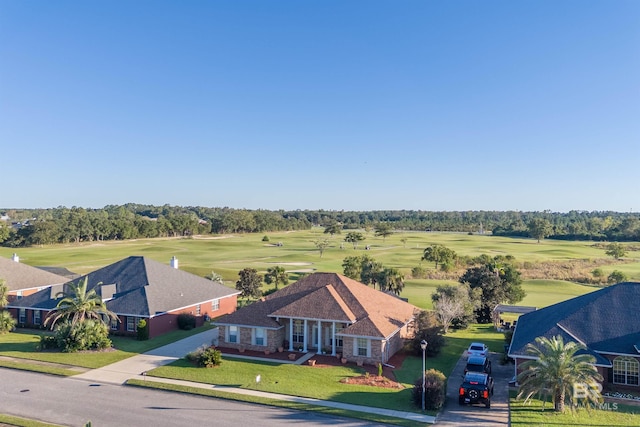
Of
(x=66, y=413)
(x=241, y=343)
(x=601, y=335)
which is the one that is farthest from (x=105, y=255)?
(x=601, y=335)

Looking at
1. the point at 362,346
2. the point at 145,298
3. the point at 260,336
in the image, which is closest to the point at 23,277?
the point at 145,298

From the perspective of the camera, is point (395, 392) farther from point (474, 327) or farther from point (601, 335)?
point (474, 327)

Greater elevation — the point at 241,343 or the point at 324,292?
the point at 324,292

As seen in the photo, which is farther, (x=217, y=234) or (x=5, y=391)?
(x=217, y=234)

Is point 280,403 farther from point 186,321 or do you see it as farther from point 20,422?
point 186,321

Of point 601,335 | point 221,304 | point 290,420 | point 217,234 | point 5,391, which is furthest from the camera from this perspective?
point 217,234

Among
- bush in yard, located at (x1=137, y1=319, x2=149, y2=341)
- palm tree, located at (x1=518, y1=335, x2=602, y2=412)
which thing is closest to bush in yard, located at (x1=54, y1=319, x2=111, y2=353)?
bush in yard, located at (x1=137, y1=319, x2=149, y2=341)

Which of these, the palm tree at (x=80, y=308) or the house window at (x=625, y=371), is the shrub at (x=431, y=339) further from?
the palm tree at (x=80, y=308)

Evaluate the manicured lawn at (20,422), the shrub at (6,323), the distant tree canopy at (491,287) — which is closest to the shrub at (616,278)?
the distant tree canopy at (491,287)
